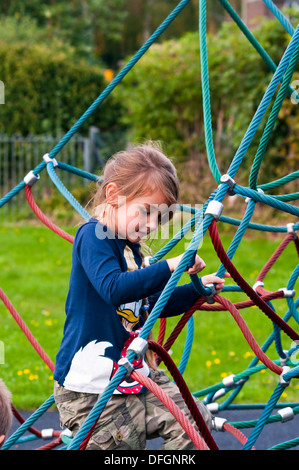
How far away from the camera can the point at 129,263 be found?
4.76 feet

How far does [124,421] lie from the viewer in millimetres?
1369

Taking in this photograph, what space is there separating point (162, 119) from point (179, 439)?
17.7ft

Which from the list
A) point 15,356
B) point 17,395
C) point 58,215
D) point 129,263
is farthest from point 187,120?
point 129,263

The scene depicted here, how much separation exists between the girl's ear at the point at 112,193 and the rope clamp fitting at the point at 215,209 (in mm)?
303

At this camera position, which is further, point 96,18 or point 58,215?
point 96,18

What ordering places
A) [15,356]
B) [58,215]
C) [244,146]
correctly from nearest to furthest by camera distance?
[244,146] < [15,356] < [58,215]

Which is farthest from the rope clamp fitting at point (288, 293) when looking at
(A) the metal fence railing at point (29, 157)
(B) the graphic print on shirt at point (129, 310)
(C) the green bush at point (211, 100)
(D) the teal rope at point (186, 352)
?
(A) the metal fence railing at point (29, 157)

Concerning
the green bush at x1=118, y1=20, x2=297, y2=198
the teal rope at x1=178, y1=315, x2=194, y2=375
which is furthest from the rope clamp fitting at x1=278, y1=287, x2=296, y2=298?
the green bush at x1=118, y1=20, x2=297, y2=198

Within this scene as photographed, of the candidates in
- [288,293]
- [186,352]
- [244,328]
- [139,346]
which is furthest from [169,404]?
[288,293]

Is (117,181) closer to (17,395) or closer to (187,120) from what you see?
(17,395)

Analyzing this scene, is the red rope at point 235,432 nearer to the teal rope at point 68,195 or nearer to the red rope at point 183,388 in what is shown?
the red rope at point 183,388

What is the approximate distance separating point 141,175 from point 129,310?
1.08 feet

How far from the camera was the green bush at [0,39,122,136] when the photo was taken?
24.5 ft

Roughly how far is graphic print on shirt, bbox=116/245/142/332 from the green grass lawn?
103 centimetres
